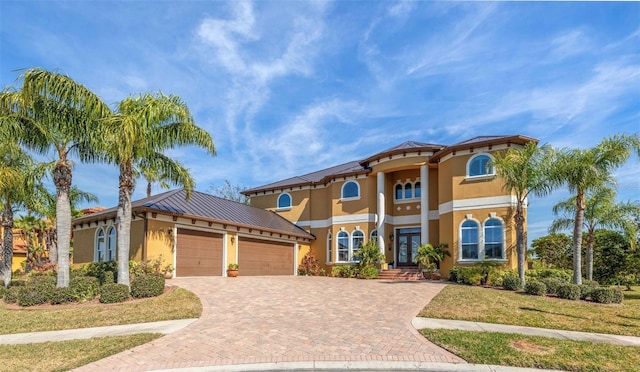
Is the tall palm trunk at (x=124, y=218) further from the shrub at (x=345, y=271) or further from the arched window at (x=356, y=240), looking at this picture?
the arched window at (x=356, y=240)

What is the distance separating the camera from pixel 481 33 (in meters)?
13.4

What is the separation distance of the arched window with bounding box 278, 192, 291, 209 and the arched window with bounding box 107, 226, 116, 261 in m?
11.8

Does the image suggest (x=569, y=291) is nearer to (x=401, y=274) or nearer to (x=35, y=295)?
(x=401, y=274)

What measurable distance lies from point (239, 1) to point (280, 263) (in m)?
15.7

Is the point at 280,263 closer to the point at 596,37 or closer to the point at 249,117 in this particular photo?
the point at 249,117

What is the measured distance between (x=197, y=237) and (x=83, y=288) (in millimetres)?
6696

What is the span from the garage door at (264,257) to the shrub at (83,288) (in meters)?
8.76

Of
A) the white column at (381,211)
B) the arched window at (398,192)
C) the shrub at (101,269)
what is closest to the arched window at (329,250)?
the white column at (381,211)

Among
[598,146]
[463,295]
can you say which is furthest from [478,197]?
[463,295]

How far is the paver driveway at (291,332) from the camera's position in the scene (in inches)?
283

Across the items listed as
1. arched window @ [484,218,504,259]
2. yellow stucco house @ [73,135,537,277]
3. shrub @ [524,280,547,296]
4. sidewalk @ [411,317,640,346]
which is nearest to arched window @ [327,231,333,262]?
yellow stucco house @ [73,135,537,277]

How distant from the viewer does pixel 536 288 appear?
14250mm

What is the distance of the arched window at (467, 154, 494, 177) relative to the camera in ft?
63.6

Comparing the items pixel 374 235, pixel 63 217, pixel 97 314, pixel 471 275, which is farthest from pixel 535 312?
pixel 63 217
